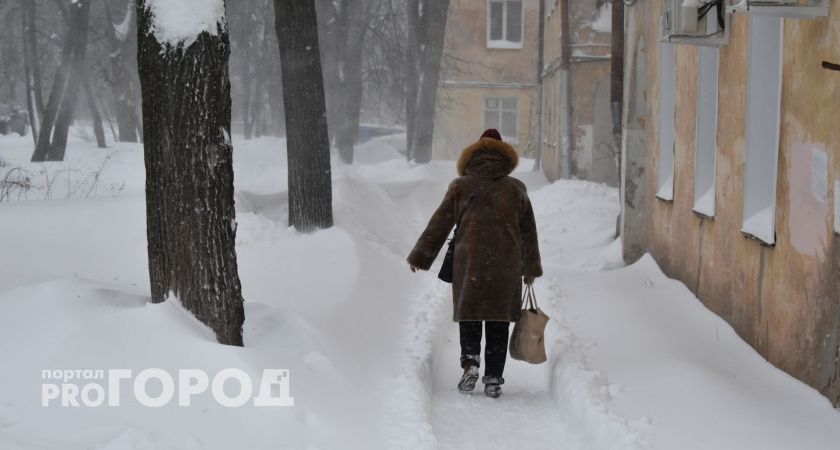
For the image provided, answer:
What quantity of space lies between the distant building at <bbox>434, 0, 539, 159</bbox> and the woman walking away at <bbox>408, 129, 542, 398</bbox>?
29863mm

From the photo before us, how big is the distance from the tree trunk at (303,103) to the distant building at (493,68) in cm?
2576

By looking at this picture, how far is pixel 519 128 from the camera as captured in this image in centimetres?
3791

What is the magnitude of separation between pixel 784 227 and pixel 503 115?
3196cm

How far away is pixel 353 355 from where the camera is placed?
706 cm

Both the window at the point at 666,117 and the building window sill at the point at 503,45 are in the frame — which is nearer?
the window at the point at 666,117

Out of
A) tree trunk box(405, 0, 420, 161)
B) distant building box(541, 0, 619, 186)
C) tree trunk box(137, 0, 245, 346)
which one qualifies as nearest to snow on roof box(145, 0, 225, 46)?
tree trunk box(137, 0, 245, 346)

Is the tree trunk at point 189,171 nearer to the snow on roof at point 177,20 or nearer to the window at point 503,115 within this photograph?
the snow on roof at point 177,20

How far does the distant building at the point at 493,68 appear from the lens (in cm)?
3694

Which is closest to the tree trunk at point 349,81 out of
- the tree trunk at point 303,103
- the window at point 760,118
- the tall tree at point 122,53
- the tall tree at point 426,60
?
the tall tree at point 426,60

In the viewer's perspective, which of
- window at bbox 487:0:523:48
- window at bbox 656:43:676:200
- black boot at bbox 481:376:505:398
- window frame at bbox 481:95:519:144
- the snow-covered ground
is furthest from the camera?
window frame at bbox 481:95:519:144

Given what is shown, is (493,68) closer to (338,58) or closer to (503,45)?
(503,45)

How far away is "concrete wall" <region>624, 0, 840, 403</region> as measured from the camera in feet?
18.5

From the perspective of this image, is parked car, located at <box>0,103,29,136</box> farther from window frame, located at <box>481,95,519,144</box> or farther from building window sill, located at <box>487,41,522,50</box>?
building window sill, located at <box>487,41,522,50</box>

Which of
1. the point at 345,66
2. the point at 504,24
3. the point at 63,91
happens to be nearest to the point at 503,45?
the point at 504,24
